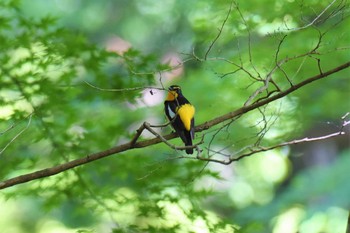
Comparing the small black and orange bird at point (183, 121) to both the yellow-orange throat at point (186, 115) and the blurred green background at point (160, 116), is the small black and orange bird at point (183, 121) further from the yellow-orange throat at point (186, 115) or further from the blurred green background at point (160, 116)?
the blurred green background at point (160, 116)

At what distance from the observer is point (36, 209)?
5.88 meters

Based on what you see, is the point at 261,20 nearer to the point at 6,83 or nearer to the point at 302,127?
the point at 302,127

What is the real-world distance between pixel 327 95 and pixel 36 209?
3.03m

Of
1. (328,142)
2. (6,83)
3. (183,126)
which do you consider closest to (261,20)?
(183,126)

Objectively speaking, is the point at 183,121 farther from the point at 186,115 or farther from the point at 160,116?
the point at 160,116

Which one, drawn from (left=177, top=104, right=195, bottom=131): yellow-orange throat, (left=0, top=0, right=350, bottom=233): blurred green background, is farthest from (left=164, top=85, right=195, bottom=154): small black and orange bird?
(left=0, top=0, right=350, bottom=233): blurred green background

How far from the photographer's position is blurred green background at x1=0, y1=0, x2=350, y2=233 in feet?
9.36

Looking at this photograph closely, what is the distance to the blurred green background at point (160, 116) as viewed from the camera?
2854 millimetres

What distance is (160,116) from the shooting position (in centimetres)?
435

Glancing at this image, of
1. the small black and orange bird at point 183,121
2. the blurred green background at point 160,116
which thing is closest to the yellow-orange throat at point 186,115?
the small black and orange bird at point 183,121

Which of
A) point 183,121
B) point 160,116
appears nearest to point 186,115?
point 183,121

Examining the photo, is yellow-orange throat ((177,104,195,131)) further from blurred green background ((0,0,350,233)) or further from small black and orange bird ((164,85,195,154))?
blurred green background ((0,0,350,233))

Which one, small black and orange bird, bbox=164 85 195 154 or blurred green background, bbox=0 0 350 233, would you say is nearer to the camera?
small black and orange bird, bbox=164 85 195 154

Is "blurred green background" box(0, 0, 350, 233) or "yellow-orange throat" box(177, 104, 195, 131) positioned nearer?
"yellow-orange throat" box(177, 104, 195, 131)
